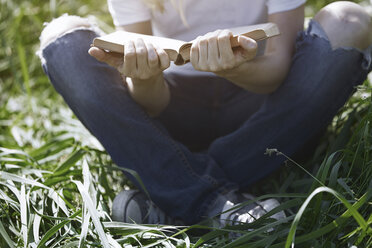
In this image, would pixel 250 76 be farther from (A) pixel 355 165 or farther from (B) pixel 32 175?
(B) pixel 32 175

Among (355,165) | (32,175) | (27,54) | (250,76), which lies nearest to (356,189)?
(355,165)

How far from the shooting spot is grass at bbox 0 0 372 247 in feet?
2.41

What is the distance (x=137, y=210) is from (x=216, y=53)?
364mm

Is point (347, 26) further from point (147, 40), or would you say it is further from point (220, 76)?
point (147, 40)

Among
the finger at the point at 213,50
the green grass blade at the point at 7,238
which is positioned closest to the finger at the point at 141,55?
the finger at the point at 213,50

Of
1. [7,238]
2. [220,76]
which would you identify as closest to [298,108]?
[220,76]

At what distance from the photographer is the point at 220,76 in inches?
38.8

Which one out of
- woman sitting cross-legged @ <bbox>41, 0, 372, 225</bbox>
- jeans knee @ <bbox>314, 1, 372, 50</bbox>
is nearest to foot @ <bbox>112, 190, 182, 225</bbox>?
woman sitting cross-legged @ <bbox>41, 0, 372, 225</bbox>

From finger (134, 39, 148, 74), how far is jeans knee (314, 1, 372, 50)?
0.38 meters

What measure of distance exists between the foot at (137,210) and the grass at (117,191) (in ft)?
0.11

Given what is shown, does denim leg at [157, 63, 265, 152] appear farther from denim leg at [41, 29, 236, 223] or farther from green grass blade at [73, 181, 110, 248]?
green grass blade at [73, 181, 110, 248]

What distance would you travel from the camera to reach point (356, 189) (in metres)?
0.81

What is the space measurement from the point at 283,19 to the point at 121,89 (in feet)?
1.14

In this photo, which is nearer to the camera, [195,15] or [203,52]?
[203,52]
